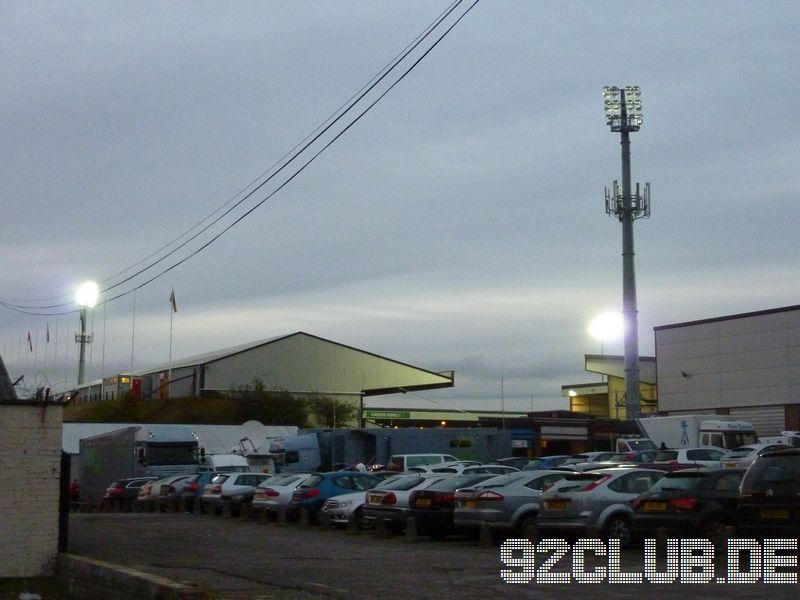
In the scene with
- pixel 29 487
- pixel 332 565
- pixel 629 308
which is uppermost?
pixel 629 308

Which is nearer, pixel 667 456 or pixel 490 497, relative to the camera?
pixel 490 497

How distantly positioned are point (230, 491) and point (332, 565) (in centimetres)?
1777

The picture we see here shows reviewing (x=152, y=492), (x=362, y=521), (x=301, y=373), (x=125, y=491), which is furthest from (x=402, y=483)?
(x=301, y=373)

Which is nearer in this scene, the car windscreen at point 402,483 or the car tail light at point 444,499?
the car tail light at point 444,499

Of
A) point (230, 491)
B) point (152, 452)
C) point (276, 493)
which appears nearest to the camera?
point (276, 493)

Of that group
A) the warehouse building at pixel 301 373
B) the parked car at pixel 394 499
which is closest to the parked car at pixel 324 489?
the parked car at pixel 394 499

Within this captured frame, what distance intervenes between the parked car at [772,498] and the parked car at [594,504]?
311 cm

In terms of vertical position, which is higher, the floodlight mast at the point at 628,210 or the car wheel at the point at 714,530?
the floodlight mast at the point at 628,210

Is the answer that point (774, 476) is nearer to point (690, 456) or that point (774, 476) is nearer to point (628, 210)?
point (690, 456)

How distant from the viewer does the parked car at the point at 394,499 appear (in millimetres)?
23594

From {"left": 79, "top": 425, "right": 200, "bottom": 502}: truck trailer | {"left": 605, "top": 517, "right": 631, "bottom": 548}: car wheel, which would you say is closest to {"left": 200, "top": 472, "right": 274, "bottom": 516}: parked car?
{"left": 79, "top": 425, "right": 200, "bottom": 502}: truck trailer

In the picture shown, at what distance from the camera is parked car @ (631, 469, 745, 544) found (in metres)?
17.1

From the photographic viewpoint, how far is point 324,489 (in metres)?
29.2

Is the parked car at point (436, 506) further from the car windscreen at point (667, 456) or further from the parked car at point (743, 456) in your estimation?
the car windscreen at point (667, 456)
